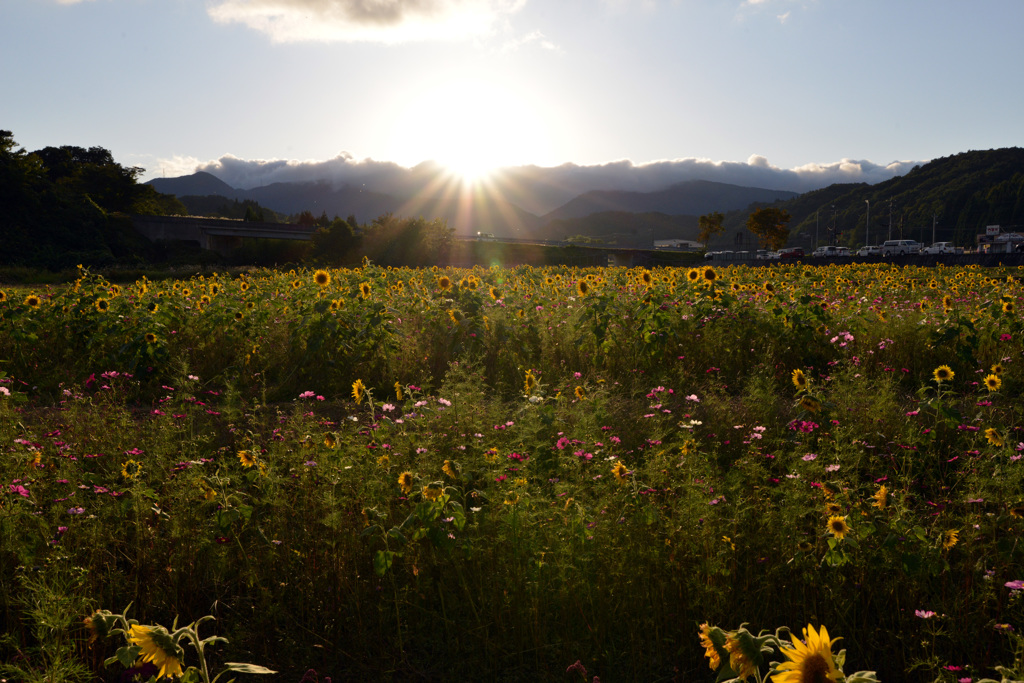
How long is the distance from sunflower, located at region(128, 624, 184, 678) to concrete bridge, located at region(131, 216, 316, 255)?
63.3 m

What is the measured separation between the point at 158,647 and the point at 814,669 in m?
1.58

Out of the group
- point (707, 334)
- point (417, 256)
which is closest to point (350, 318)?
point (707, 334)

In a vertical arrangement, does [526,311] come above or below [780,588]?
above

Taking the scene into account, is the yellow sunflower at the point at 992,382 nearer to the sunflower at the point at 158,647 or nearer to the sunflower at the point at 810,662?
the sunflower at the point at 810,662

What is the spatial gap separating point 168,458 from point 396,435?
1.43m

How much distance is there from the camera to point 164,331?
7680mm

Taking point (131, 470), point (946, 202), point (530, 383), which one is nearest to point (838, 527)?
point (530, 383)

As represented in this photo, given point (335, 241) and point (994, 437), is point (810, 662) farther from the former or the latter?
point (335, 241)

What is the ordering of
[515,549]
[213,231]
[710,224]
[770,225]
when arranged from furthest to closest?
[770,225] < [710,224] < [213,231] < [515,549]

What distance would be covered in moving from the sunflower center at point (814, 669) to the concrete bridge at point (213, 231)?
2529 inches

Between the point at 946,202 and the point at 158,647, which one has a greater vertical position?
the point at 946,202

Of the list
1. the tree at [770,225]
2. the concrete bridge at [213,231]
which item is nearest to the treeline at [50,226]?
→ the concrete bridge at [213,231]

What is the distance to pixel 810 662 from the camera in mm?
1328

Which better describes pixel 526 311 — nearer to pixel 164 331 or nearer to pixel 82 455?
pixel 164 331
